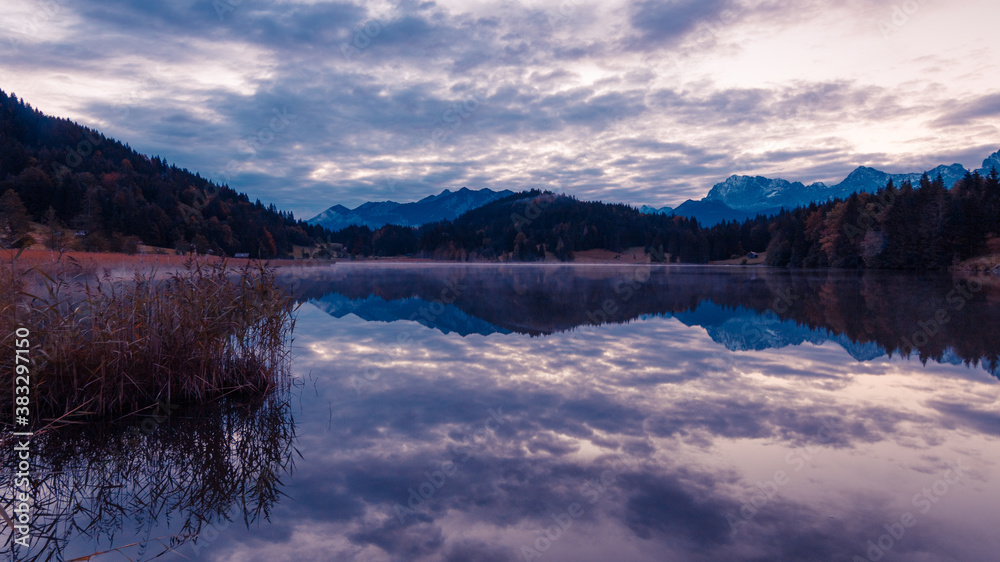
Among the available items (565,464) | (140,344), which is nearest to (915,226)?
(565,464)

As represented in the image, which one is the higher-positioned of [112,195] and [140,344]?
[112,195]

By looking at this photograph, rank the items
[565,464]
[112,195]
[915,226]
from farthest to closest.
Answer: [112,195] < [915,226] < [565,464]

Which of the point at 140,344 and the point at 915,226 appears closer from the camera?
the point at 140,344

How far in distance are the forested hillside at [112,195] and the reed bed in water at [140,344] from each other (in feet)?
212

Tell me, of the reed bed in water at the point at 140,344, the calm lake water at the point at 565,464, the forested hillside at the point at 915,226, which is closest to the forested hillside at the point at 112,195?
the reed bed in water at the point at 140,344

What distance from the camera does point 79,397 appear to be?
779 centimetres

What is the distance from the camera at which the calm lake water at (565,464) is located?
185 inches

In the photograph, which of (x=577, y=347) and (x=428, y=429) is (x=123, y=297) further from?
(x=577, y=347)

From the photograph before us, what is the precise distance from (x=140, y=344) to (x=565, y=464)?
7.38 metres

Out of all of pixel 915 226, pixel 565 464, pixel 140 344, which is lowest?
pixel 565 464

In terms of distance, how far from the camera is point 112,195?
10081 cm

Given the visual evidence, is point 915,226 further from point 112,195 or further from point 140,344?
point 112,195

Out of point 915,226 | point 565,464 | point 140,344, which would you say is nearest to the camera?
point 565,464

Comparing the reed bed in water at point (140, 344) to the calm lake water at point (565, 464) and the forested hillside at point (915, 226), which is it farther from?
the forested hillside at point (915, 226)
